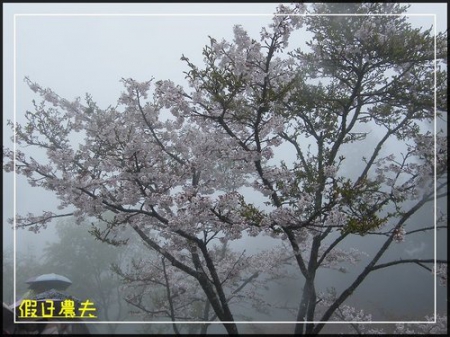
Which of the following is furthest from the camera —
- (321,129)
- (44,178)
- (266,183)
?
(321,129)

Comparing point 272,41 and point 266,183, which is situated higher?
point 272,41

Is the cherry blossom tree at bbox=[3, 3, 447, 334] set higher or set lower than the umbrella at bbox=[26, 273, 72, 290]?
higher

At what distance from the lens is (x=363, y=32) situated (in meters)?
5.68

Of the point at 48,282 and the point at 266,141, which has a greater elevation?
the point at 266,141

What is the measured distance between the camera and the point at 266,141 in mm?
Result: 5598

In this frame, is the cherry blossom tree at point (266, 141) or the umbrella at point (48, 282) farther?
the umbrella at point (48, 282)

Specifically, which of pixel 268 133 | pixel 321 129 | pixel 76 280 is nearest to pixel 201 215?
pixel 268 133

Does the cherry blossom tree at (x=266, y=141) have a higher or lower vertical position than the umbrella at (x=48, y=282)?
higher

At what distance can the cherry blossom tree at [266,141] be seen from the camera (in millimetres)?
5102

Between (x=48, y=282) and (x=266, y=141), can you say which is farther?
(x=48, y=282)

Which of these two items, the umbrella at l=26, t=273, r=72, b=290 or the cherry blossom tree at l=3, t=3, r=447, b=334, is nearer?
the cherry blossom tree at l=3, t=3, r=447, b=334

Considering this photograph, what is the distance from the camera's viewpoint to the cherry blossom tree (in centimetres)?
510

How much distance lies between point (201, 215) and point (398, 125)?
14.8 ft

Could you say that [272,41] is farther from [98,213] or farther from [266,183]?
[98,213]
